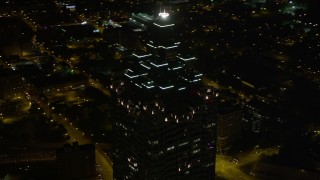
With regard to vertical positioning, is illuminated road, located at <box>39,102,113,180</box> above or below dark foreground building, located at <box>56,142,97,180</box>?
below

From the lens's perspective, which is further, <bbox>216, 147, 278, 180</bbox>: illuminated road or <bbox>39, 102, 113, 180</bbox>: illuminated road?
<bbox>216, 147, 278, 180</bbox>: illuminated road

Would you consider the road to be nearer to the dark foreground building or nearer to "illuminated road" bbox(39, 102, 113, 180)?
"illuminated road" bbox(39, 102, 113, 180)

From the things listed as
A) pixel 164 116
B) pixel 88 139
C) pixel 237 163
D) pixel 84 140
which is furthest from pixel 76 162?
pixel 237 163

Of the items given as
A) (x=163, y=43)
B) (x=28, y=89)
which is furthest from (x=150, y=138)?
(x=28, y=89)

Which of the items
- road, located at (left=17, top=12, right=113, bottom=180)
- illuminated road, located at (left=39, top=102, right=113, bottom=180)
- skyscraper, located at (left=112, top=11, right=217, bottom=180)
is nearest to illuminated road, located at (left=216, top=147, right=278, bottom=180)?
illuminated road, located at (left=39, top=102, right=113, bottom=180)

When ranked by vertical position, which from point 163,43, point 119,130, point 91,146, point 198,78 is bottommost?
point 91,146

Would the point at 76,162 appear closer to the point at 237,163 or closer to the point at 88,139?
the point at 88,139

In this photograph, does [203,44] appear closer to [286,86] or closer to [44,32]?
[286,86]

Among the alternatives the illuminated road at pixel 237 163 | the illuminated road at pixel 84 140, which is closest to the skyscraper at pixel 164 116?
the illuminated road at pixel 84 140

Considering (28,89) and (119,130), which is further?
(28,89)
